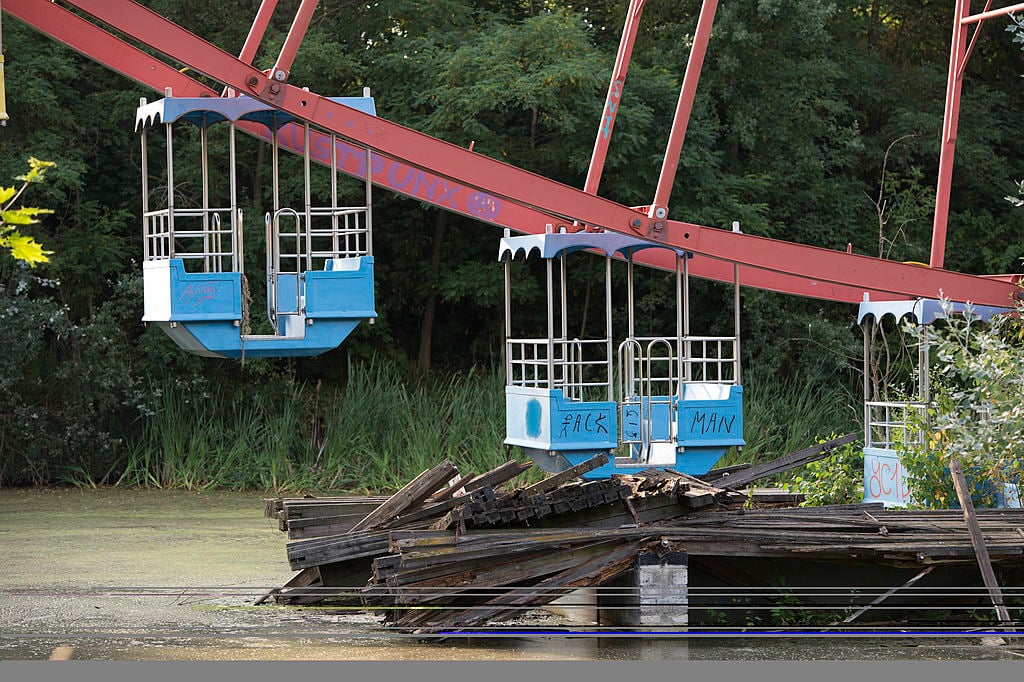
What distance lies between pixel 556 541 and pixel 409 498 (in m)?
1.55

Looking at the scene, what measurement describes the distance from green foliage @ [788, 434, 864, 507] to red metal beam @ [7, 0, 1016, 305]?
5.56ft

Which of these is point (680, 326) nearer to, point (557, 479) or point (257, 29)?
point (557, 479)

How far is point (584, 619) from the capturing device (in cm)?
1184

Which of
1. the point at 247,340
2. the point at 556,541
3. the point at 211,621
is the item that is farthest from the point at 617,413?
the point at 211,621

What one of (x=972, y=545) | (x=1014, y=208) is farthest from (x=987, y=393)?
(x=1014, y=208)

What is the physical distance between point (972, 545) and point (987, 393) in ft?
3.60

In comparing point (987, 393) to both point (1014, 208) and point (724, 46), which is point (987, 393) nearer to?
point (724, 46)

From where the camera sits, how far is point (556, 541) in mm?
10742

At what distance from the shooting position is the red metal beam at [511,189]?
1180cm

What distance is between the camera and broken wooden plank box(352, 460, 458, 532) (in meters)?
11.8

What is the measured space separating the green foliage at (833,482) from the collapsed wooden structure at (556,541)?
2.55m

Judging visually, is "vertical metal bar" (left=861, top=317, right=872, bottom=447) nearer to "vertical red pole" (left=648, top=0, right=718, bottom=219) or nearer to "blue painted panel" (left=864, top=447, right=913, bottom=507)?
"blue painted panel" (left=864, top=447, right=913, bottom=507)

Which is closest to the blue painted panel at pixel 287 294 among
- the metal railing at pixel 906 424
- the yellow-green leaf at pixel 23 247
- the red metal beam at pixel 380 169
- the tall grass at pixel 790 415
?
the red metal beam at pixel 380 169

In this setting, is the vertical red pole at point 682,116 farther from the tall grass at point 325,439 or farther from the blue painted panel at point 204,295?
the tall grass at point 325,439
